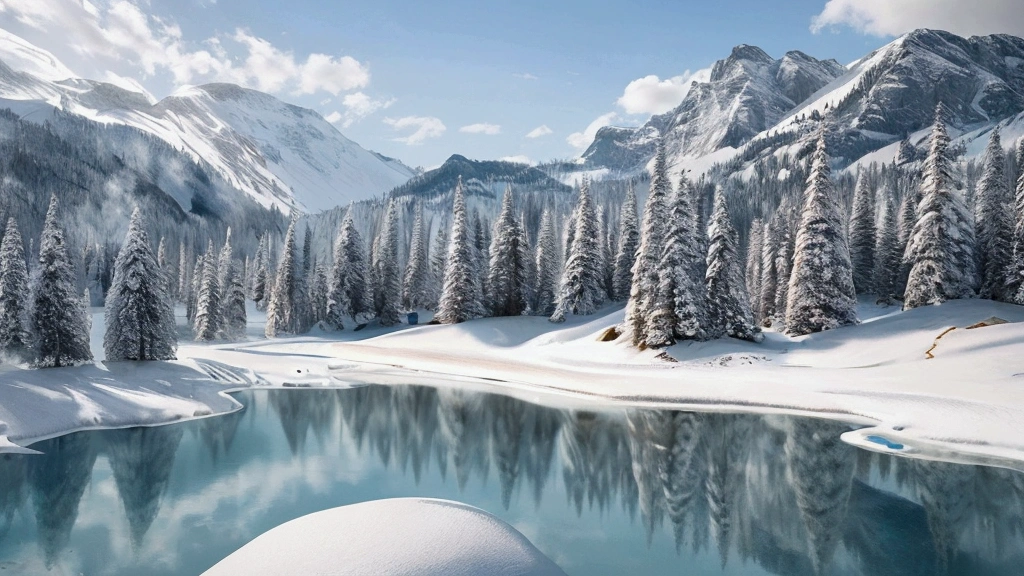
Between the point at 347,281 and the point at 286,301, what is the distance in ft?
27.9

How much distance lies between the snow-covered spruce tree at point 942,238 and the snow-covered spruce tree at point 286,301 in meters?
58.1

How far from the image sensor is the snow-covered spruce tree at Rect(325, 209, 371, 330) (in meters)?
64.5

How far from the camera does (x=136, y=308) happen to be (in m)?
31.7

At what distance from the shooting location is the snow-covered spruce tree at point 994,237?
123 ft

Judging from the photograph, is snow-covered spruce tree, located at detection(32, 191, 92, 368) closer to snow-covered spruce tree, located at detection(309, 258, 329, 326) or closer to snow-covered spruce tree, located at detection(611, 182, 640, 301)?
snow-covered spruce tree, located at detection(309, 258, 329, 326)

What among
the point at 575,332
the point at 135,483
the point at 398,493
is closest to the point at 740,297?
the point at 575,332

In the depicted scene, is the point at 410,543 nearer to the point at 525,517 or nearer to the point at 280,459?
the point at 525,517

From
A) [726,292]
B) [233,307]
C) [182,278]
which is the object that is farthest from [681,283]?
[182,278]

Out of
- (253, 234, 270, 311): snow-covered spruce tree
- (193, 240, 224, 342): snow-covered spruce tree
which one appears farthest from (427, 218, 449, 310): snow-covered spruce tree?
(253, 234, 270, 311): snow-covered spruce tree

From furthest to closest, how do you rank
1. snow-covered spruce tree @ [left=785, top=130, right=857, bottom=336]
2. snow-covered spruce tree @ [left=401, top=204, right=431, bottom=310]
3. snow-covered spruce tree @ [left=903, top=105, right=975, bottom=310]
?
1. snow-covered spruce tree @ [left=401, top=204, right=431, bottom=310]
2. snow-covered spruce tree @ [left=903, top=105, right=975, bottom=310]
3. snow-covered spruce tree @ [left=785, top=130, right=857, bottom=336]

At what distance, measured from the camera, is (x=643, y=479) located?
58.4 feet

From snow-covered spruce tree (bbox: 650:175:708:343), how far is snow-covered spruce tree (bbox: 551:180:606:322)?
584 inches

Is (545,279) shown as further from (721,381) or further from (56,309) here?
(56,309)

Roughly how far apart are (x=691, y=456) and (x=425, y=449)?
9261mm
